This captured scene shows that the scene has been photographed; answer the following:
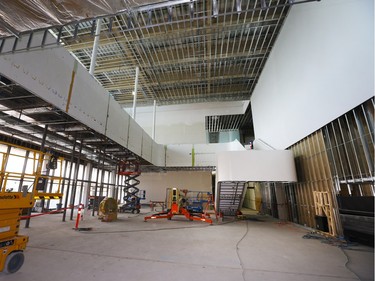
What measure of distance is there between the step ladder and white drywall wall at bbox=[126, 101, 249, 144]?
728 centimetres

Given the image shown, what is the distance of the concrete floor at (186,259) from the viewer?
10.1 feet

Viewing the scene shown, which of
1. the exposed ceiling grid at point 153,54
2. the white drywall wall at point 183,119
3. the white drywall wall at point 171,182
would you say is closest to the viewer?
the exposed ceiling grid at point 153,54

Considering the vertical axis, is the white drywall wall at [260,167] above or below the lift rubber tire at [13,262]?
above

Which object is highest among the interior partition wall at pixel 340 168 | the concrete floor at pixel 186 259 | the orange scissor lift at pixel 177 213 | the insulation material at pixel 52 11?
the insulation material at pixel 52 11

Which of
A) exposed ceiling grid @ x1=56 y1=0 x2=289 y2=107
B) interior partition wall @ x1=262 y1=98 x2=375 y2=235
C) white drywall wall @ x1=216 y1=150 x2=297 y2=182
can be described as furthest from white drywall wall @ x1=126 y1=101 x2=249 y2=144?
interior partition wall @ x1=262 y1=98 x2=375 y2=235

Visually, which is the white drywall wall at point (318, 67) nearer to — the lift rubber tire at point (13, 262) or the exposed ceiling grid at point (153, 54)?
the exposed ceiling grid at point (153, 54)

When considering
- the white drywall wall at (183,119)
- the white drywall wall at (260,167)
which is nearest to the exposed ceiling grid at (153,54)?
the white drywall wall at (183,119)

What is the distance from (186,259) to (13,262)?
287cm

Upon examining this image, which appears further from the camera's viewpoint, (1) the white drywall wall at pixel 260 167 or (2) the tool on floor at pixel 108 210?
(2) the tool on floor at pixel 108 210

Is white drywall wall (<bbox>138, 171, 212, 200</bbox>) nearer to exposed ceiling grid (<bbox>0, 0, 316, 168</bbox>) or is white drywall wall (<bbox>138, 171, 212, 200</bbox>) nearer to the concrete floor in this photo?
exposed ceiling grid (<bbox>0, 0, 316, 168</bbox>)

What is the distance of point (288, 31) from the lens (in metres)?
8.38

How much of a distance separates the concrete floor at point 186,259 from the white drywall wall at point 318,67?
3.81 m

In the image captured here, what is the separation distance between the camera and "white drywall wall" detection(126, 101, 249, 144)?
56.8 feet

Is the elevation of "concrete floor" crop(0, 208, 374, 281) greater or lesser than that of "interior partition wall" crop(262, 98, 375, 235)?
lesser
